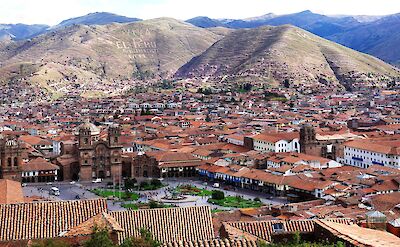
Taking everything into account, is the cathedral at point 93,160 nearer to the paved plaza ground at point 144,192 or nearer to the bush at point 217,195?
the paved plaza ground at point 144,192

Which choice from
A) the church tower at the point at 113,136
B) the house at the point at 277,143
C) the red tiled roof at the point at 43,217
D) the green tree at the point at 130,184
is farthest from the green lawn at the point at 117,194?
the red tiled roof at the point at 43,217

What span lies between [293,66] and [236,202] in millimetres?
125797

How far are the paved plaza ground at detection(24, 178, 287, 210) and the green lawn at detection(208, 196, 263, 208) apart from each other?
0.70 m

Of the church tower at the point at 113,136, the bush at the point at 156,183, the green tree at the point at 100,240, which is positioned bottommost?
the bush at the point at 156,183

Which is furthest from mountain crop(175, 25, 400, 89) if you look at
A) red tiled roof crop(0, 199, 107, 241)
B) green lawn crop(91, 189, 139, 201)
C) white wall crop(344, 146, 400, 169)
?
red tiled roof crop(0, 199, 107, 241)

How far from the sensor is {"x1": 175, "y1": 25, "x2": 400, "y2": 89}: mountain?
160000 millimetres

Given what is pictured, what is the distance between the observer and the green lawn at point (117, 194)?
46869 millimetres

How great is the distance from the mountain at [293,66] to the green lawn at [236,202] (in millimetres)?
109288

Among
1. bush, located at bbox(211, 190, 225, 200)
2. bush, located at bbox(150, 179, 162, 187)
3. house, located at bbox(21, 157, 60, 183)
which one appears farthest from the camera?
house, located at bbox(21, 157, 60, 183)

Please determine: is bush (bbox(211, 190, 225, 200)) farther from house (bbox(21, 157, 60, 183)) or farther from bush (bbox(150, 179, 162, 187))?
house (bbox(21, 157, 60, 183))

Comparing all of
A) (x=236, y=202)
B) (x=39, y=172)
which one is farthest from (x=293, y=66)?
(x=236, y=202)

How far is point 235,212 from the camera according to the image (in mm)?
33031

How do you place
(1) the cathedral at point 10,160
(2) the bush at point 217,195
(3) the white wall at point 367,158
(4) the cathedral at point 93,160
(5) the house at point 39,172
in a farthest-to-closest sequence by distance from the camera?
(4) the cathedral at point 93,160 → (3) the white wall at point 367,158 → (5) the house at point 39,172 → (1) the cathedral at point 10,160 → (2) the bush at point 217,195

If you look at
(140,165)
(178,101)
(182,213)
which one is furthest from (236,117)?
(182,213)
